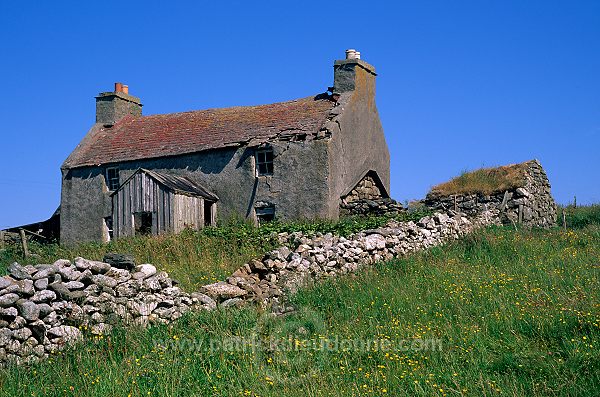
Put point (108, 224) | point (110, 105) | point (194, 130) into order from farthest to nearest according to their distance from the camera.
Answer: point (110, 105) < point (194, 130) < point (108, 224)

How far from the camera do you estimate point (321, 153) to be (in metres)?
22.2

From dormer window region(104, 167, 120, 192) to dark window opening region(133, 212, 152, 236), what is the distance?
314 cm

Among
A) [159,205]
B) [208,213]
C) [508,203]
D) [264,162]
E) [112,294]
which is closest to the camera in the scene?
[112,294]

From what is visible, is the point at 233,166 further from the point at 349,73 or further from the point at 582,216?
the point at 582,216

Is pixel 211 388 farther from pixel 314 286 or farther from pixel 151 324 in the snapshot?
pixel 314 286

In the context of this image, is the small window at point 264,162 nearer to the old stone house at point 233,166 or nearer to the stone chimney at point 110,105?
the old stone house at point 233,166

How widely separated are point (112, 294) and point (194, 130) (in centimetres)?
1554

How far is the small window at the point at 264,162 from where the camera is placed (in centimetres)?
2325

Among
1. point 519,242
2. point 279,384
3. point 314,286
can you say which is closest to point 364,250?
point 314,286

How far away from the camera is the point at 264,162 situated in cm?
2330

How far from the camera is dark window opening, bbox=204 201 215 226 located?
2377 cm

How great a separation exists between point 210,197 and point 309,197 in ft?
12.4

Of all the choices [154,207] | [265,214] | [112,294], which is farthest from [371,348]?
[154,207]

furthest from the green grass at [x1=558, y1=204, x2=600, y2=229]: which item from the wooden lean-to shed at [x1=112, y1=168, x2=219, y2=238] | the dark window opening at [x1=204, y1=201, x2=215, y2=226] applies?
the wooden lean-to shed at [x1=112, y1=168, x2=219, y2=238]
